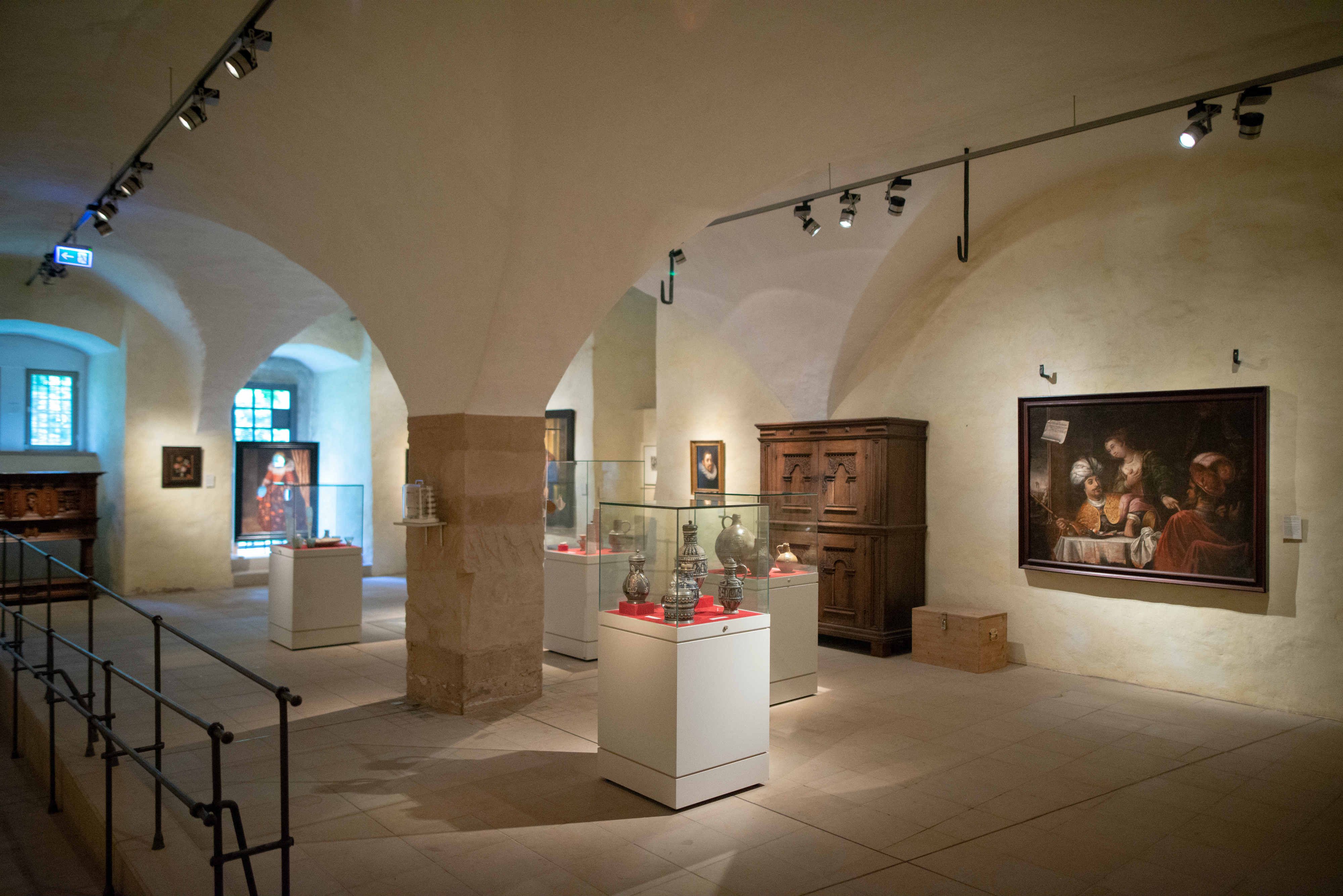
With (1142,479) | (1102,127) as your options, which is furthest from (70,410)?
(1142,479)

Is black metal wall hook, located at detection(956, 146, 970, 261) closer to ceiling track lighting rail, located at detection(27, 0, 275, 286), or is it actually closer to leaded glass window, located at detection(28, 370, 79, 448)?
ceiling track lighting rail, located at detection(27, 0, 275, 286)

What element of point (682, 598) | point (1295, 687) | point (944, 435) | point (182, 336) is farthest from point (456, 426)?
point (182, 336)

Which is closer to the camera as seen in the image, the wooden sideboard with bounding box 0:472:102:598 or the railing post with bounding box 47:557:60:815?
the railing post with bounding box 47:557:60:815

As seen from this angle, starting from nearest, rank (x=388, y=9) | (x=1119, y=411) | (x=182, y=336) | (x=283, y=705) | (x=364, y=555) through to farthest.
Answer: (x=283, y=705)
(x=388, y=9)
(x=1119, y=411)
(x=182, y=336)
(x=364, y=555)

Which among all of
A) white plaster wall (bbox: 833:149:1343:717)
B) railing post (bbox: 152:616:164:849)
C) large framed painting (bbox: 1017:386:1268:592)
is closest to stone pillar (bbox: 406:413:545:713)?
railing post (bbox: 152:616:164:849)

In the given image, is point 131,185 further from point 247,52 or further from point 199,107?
point 247,52

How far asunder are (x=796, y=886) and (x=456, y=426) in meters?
4.23

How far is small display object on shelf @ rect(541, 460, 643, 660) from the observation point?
8500mm

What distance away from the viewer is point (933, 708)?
22.3ft

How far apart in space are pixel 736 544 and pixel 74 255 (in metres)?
8.88

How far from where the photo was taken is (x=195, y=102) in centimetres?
525

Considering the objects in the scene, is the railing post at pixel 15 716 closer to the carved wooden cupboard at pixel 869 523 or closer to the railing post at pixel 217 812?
the railing post at pixel 217 812

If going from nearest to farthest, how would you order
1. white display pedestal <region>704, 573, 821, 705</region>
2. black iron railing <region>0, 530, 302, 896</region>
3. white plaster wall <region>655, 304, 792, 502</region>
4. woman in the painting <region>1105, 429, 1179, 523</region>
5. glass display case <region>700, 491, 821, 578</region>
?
black iron railing <region>0, 530, 302, 896</region> → white display pedestal <region>704, 573, 821, 705</region> → glass display case <region>700, 491, 821, 578</region> → woman in the painting <region>1105, 429, 1179, 523</region> → white plaster wall <region>655, 304, 792, 502</region>

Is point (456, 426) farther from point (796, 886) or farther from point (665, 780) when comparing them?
point (796, 886)
